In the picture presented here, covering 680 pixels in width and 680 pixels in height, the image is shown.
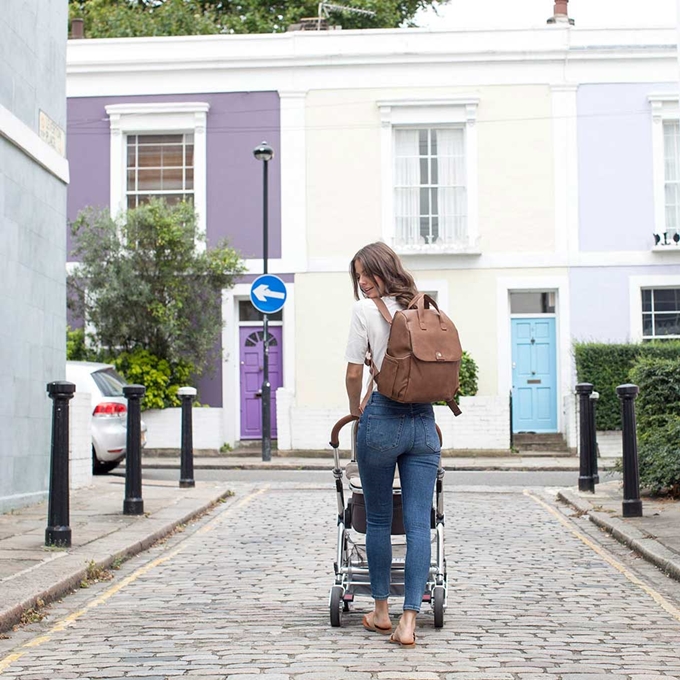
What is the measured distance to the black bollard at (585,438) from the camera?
40.0ft

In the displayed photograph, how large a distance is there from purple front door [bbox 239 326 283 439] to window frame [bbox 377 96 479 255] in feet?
9.58

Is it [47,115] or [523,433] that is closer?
[47,115]

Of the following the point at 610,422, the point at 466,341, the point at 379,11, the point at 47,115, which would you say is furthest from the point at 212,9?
the point at 47,115

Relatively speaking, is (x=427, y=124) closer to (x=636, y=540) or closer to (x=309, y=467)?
(x=309, y=467)

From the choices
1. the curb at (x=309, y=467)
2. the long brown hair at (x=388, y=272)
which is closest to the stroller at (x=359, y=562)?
the long brown hair at (x=388, y=272)

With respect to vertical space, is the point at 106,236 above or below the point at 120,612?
above

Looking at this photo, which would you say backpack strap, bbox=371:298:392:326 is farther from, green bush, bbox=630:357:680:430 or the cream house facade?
the cream house facade

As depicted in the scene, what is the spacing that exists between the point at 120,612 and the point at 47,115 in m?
6.76

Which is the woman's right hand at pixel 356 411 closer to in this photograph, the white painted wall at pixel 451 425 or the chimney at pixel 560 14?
the white painted wall at pixel 451 425

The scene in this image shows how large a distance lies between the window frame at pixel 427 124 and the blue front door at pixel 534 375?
2067 mm

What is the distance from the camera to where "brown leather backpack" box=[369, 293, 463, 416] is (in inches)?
215

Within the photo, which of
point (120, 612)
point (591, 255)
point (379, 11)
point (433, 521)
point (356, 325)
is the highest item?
point (379, 11)

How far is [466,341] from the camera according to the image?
21.0 m

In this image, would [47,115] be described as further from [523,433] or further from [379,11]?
[379,11]
